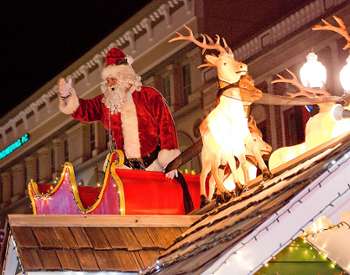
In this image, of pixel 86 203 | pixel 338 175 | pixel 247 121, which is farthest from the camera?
pixel 86 203

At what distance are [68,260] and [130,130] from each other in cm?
255

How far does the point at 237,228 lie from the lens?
22.9 feet

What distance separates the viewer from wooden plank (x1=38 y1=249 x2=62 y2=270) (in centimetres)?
903

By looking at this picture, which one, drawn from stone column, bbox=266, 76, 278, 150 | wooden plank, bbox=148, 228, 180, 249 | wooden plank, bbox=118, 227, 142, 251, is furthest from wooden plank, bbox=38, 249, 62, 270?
stone column, bbox=266, 76, 278, 150

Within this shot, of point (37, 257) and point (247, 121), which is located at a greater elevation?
point (247, 121)

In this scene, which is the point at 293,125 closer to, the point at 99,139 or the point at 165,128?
the point at 99,139

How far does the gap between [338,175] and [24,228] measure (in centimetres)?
370

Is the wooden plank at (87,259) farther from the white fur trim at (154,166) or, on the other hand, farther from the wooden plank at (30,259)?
the white fur trim at (154,166)

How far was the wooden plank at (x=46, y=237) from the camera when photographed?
924 centimetres

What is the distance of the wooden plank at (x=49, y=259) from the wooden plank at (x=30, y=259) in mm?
34

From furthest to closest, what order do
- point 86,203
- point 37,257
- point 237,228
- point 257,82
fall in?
point 257,82, point 86,203, point 37,257, point 237,228

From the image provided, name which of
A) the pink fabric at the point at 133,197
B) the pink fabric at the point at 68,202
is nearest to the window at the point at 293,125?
the pink fabric at the point at 133,197

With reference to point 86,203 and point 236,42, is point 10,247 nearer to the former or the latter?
point 86,203

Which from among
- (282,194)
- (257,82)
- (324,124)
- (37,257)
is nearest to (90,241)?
(37,257)
